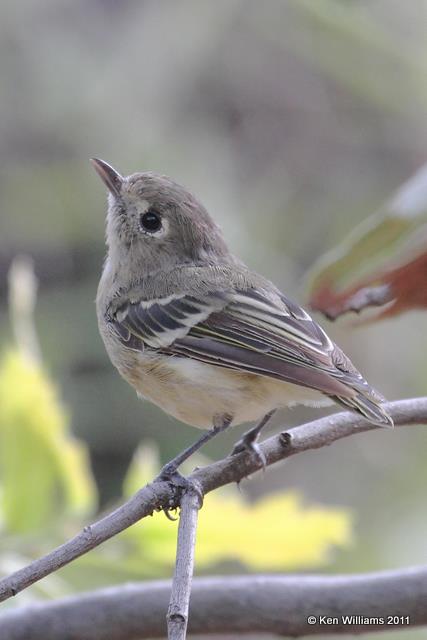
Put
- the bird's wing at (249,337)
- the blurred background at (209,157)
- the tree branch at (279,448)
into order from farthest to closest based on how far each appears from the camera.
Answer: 1. the blurred background at (209,157)
2. the bird's wing at (249,337)
3. the tree branch at (279,448)

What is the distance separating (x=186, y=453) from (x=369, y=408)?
12.3 inches

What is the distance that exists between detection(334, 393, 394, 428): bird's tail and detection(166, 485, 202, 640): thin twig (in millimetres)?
262

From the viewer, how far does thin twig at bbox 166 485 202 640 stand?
3.19 feet

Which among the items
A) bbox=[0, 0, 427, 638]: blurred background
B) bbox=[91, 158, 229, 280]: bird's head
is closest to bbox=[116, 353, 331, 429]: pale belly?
bbox=[91, 158, 229, 280]: bird's head

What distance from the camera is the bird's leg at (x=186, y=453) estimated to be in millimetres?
1317

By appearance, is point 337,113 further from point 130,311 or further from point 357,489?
point 130,311

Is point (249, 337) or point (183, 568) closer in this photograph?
point (183, 568)

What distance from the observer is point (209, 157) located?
3488 mm

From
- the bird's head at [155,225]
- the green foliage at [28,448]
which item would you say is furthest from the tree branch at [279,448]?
the bird's head at [155,225]

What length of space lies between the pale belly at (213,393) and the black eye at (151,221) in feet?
1.34

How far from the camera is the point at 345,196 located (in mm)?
3527

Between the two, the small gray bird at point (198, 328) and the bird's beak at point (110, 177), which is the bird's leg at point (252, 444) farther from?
the bird's beak at point (110, 177)

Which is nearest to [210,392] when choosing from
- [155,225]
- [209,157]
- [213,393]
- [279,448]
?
[213,393]

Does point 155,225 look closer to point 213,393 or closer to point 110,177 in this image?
point 110,177
